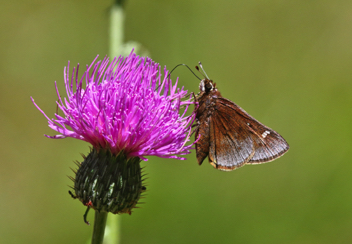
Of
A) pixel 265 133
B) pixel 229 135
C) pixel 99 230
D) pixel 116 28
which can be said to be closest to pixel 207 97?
pixel 229 135

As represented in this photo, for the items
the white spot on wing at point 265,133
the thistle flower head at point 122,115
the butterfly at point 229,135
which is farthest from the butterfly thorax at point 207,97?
the thistle flower head at point 122,115

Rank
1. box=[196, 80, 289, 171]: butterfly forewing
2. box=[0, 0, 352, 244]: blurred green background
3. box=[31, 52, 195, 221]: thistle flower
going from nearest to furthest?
box=[31, 52, 195, 221]: thistle flower → box=[196, 80, 289, 171]: butterfly forewing → box=[0, 0, 352, 244]: blurred green background

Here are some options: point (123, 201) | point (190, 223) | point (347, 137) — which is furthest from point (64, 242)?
point (347, 137)

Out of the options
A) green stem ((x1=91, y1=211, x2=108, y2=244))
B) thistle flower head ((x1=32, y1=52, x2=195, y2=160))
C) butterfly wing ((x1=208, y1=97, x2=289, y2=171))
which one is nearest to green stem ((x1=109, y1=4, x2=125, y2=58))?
thistle flower head ((x1=32, y1=52, x2=195, y2=160))

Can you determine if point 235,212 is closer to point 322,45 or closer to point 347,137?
point 347,137

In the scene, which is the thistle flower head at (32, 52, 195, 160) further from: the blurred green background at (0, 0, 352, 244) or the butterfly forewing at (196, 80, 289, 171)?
the blurred green background at (0, 0, 352, 244)

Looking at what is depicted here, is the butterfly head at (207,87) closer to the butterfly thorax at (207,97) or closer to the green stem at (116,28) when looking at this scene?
the butterfly thorax at (207,97)

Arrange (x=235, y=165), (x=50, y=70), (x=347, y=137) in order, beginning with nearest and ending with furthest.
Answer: (x=235, y=165), (x=347, y=137), (x=50, y=70)
